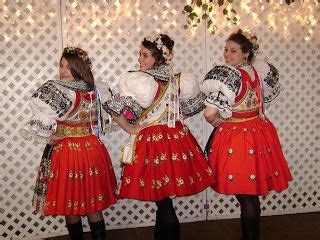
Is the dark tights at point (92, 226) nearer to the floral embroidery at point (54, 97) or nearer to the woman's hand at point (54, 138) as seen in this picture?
the woman's hand at point (54, 138)

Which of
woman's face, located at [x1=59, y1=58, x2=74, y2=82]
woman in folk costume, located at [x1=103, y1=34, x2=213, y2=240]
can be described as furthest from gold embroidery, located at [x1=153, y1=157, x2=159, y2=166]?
woman's face, located at [x1=59, y1=58, x2=74, y2=82]

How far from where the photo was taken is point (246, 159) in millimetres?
2328

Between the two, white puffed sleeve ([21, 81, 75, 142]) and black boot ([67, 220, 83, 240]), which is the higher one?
white puffed sleeve ([21, 81, 75, 142])

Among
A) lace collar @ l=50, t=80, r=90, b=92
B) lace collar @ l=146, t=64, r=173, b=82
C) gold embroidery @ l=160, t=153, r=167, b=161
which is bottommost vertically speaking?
gold embroidery @ l=160, t=153, r=167, b=161

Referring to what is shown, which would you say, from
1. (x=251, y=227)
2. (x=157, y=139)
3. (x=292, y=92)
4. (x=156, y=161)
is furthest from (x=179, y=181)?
(x=292, y=92)

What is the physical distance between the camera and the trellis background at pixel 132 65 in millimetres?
2977

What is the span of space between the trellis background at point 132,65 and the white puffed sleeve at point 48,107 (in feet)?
1.27

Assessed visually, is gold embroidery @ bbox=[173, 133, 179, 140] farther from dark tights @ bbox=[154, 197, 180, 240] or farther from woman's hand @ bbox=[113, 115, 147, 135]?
dark tights @ bbox=[154, 197, 180, 240]

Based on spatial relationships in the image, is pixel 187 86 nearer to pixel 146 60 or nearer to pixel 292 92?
pixel 146 60

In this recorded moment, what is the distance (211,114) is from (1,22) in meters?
1.79

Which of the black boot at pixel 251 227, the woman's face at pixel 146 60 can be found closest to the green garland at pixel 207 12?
the woman's face at pixel 146 60

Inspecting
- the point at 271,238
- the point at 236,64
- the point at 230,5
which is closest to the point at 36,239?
the point at 271,238

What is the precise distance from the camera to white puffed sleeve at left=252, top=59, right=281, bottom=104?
254 cm

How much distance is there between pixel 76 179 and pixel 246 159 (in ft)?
3.45
